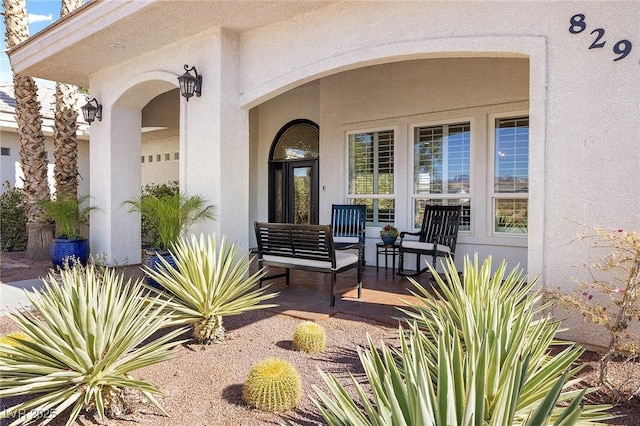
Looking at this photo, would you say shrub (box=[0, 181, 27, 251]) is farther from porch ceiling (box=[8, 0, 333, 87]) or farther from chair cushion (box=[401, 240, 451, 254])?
chair cushion (box=[401, 240, 451, 254])

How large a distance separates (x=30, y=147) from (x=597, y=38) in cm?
1168

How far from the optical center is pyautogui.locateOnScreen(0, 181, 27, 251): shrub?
11.6 metres

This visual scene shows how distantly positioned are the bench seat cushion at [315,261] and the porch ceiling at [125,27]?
359cm

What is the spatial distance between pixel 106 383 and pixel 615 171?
15.5 ft

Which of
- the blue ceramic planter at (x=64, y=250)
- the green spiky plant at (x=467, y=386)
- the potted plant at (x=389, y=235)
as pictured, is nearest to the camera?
the green spiky plant at (x=467, y=386)

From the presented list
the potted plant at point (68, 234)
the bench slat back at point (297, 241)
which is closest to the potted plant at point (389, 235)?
the bench slat back at point (297, 241)

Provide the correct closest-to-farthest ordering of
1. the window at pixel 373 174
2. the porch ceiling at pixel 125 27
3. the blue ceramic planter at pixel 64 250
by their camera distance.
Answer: the porch ceiling at pixel 125 27
the blue ceramic planter at pixel 64 250
the window at pixel 373 174

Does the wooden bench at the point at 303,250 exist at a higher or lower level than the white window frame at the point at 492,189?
lower

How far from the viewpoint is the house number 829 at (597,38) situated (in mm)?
3990

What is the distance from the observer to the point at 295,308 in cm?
564

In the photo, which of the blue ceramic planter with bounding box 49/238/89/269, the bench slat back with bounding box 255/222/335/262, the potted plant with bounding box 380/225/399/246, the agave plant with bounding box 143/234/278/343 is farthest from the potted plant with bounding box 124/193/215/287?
the potted plant with bounding box 380/225/399/246

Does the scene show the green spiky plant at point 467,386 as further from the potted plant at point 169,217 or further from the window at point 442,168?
the window at point 442,168

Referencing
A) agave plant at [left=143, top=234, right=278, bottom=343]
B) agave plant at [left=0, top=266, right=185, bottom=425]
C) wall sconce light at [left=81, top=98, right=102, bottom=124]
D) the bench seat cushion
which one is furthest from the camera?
wall sconce light at [left=81, top=98, right=102, bottom=124]

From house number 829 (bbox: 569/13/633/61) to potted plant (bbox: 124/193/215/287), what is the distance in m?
5.42
